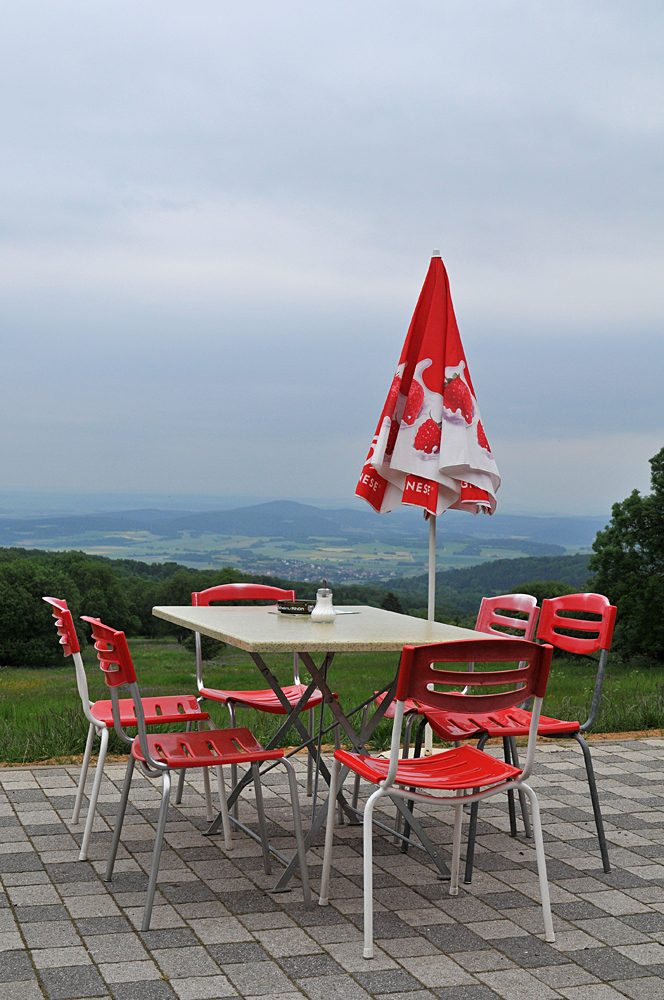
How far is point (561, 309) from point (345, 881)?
47.9 feet

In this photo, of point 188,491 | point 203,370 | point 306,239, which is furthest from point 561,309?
point 203,370

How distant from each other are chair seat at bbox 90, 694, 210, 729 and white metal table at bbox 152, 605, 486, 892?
0.34 m

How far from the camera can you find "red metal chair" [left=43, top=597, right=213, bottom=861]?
347 cm

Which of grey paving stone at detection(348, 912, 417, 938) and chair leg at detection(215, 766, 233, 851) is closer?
grey paving stone at detection(348, 912, 417, 938)

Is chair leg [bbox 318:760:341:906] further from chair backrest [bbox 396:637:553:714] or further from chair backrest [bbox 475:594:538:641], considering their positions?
chair backrest [bbox 475:594:538:641]

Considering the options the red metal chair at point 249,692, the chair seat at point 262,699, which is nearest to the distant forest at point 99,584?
the red metal chair at point 249,692

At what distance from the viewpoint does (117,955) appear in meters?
2.63

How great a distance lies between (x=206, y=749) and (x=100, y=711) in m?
0.79

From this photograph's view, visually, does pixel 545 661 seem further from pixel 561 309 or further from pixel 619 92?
pixel 561 309

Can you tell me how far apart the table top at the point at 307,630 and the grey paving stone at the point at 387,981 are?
37.6 inches

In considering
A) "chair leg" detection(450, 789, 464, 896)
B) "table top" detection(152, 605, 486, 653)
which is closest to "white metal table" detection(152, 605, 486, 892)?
"table top" detection(152, 605, 486, 653)

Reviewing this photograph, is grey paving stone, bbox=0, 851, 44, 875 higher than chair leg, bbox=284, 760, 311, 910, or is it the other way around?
chair leg, bbox=284, 760, 311, 910

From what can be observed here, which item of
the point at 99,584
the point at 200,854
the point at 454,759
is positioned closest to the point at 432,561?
the point at 454,759

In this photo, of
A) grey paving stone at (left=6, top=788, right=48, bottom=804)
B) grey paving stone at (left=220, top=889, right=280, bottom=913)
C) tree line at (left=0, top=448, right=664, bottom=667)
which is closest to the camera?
grey paving stone at (left=220, top=889, right=280, bottom=913)
